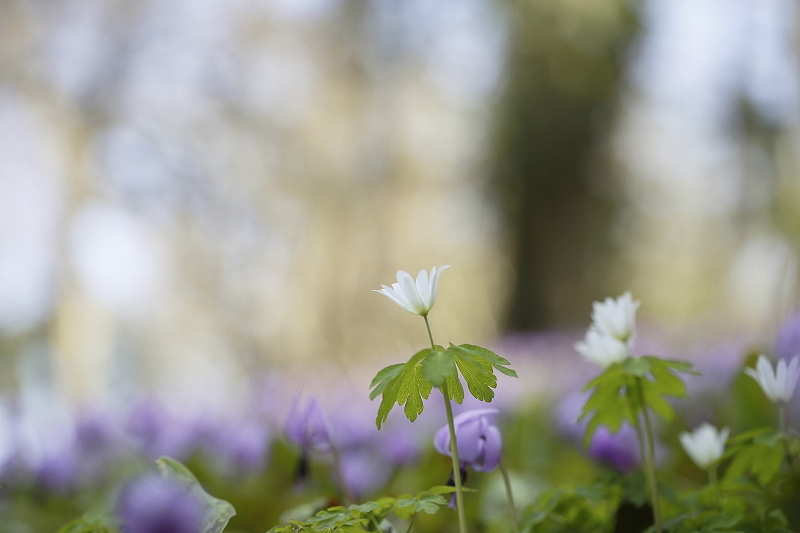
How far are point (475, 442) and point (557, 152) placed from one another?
28.3ft

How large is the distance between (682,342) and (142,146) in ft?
23.2

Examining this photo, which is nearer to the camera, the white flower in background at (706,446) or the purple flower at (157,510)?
the purple flower at (157,510)

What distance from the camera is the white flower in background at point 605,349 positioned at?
2.74 ft

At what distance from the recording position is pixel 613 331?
0.84 m

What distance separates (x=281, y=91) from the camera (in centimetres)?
948

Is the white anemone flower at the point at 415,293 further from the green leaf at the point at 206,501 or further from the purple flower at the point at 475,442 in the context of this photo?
the green leaf at the point at 206,501

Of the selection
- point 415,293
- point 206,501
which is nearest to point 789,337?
point 415,293

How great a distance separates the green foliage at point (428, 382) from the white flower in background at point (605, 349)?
0.19m

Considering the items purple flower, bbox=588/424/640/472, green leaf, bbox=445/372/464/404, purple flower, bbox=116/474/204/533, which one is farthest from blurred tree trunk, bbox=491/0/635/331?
purple flower, bbox=116/474/204/533

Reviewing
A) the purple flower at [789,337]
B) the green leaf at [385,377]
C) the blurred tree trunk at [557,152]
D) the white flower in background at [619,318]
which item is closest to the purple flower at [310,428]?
the green leaf at [385,377]

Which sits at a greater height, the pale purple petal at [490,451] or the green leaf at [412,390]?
the green leaf at [412,390]

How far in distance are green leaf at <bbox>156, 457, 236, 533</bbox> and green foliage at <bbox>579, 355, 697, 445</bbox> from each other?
0.47 metres

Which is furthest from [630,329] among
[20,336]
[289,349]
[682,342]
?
[20,336]

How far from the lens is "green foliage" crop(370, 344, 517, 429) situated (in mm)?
684
